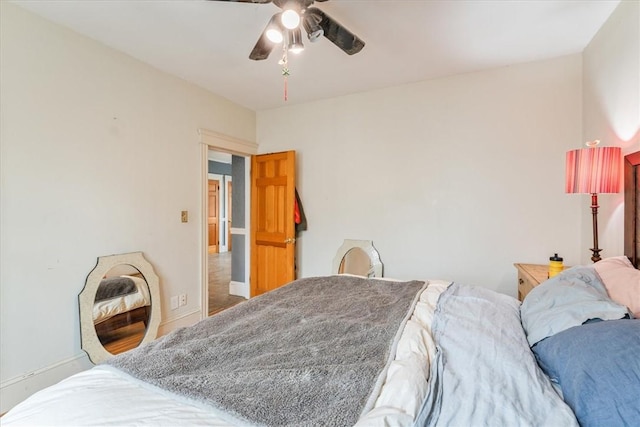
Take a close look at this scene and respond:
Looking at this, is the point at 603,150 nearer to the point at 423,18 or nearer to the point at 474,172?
the point at 474,172

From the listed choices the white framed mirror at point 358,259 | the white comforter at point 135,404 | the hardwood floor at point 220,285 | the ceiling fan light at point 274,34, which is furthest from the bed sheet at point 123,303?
the ceiling fan light at point 274,34

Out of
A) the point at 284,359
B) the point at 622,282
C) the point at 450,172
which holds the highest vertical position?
the point at 450,172

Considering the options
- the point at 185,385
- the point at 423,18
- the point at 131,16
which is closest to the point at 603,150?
the point at 423,18

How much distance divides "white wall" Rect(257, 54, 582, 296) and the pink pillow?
137cm

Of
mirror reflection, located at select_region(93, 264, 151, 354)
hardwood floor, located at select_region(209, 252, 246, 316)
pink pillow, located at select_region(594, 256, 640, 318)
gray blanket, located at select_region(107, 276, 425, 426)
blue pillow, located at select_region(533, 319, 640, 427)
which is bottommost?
hardwood floor, located at select_region(209, 252, 246, 316)

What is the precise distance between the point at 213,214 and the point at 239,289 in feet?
12.5

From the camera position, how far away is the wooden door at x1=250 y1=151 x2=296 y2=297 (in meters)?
A: 3.58

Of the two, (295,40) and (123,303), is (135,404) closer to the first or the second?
(295,40)

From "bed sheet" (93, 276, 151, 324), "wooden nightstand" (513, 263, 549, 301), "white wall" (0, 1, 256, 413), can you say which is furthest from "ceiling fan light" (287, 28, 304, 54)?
"bed sheet" (93, 276, 151, 324)

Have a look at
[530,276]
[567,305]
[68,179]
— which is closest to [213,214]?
[68,179]

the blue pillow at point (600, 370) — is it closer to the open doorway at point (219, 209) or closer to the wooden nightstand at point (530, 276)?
the wooden nightstand at point (530, 276)

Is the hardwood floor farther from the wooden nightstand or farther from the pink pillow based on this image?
the pink pillow

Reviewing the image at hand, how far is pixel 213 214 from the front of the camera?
759cm

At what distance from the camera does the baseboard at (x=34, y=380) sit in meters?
1.85
